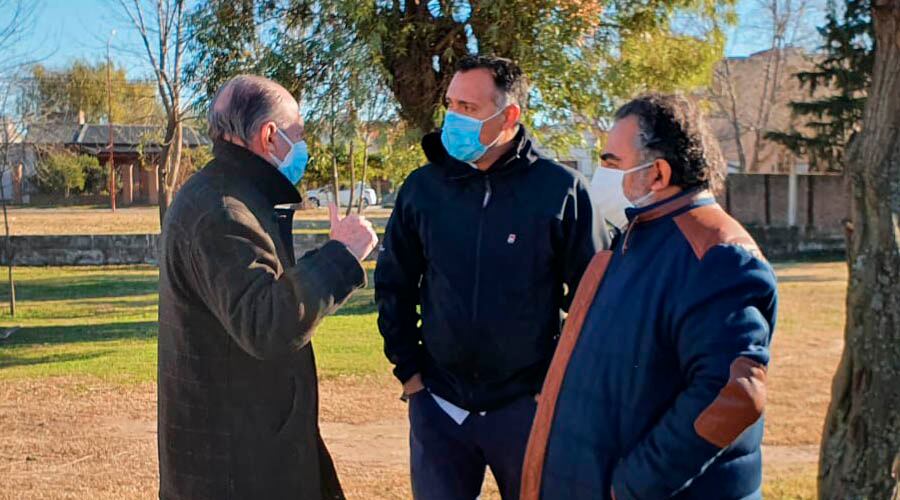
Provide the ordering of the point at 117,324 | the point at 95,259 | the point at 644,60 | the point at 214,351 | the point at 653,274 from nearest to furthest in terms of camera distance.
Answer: the point at 653,274 → the point at 214,351 → the point at 644,60 → the point at 117,324 → the point at 95,259

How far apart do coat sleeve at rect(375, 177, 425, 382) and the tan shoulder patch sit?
132cm

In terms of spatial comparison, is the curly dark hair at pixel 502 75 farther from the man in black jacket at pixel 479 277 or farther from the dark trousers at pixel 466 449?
the dark trousers at pixel 466 449

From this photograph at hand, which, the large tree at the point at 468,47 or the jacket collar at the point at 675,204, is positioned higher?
the large tree at the point at 468,47

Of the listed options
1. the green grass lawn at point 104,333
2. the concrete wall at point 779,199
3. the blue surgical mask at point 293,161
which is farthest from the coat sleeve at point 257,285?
the concrete wall at point 779,199

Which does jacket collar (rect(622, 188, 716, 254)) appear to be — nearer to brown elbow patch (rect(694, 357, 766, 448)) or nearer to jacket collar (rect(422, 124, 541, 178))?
brown elbow patch (rect(694, 357, 766, 448))

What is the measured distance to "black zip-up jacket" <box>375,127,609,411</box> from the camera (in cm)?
301

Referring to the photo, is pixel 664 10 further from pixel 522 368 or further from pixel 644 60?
pixel 522 368

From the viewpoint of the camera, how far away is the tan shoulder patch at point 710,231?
202 cm

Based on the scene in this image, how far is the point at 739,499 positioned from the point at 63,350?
9.60 m

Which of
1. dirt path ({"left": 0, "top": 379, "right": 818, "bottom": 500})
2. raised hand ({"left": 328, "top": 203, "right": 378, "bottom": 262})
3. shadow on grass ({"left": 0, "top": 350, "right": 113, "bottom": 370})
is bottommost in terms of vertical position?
dirt path ({"left": 0, "top": 379, "right": 818, "bottom": 500})

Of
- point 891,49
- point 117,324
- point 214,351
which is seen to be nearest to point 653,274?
point 214,351

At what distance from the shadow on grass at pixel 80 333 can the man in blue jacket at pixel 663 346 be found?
9.83 metres

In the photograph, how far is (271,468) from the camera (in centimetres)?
256

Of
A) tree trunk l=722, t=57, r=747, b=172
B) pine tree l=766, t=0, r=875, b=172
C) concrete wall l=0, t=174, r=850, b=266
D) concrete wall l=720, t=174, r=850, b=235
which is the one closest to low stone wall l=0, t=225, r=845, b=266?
concrete wall l=0, t=174, r=850, b=266
